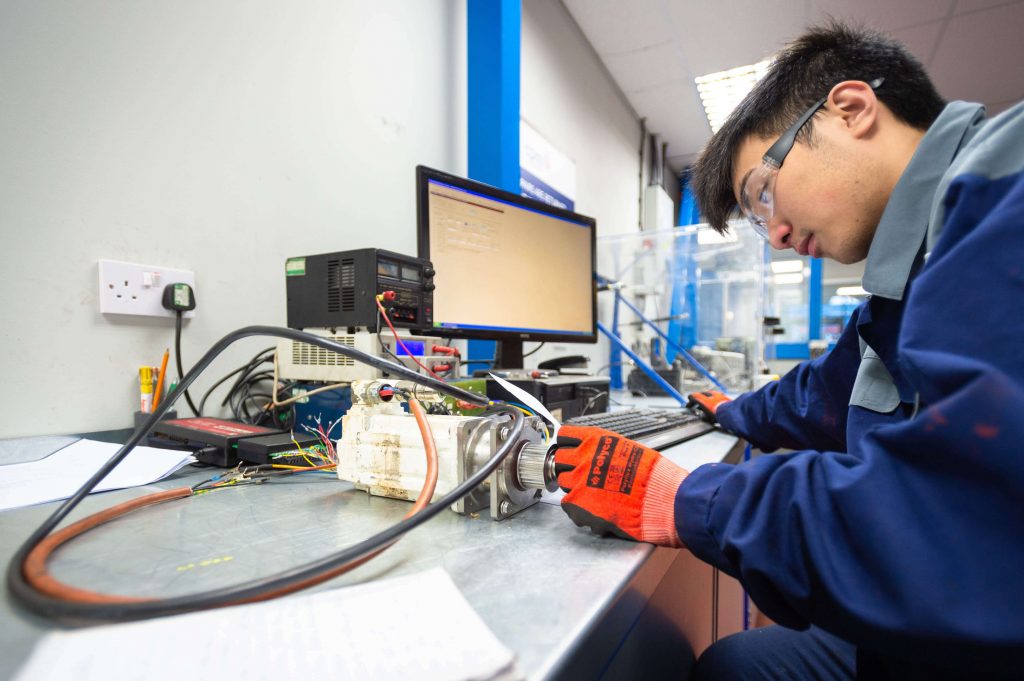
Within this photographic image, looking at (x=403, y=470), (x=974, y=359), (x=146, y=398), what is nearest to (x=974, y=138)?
(x=974, y=359)

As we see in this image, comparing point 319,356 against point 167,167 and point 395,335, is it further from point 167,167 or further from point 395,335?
point 167,167

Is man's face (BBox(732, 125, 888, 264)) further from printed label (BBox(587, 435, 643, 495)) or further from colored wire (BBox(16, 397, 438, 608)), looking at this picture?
colored wire (BBox(16, 397, 438, 608))

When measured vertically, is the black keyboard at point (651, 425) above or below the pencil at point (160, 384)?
below

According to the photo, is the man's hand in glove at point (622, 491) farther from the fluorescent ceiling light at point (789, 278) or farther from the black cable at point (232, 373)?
the fluorescent ceiling light at point (789, 278)

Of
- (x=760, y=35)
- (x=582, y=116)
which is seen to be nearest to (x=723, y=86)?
(x=760, y=35)

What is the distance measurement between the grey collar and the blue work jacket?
11 cm

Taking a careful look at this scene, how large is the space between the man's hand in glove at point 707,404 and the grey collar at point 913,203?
2.01ft

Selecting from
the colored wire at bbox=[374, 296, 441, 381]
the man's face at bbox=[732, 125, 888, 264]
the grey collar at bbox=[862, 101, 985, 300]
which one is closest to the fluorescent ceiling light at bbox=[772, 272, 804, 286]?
the man's face at bbox=[732, 125, 888, 264]

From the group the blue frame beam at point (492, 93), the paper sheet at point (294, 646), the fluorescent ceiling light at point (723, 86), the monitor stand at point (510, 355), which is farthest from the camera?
the fluorescent ceiling light at point (723, 86)

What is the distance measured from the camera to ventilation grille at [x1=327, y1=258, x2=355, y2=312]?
93cm

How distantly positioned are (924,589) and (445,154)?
1.81 meters

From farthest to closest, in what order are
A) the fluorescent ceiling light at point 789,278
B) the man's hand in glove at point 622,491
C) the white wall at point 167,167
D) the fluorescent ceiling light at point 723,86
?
the fluorescent ceiling light at point 789,278 → the fluorescent ceiling light at point 723,86 → the white wall at point 167,167 → the man's hand in glove at point 622,491

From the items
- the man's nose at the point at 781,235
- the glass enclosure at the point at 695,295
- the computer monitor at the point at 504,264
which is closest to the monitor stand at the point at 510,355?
the computer monitor at the point at 504,264

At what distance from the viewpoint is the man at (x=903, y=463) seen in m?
0.33
